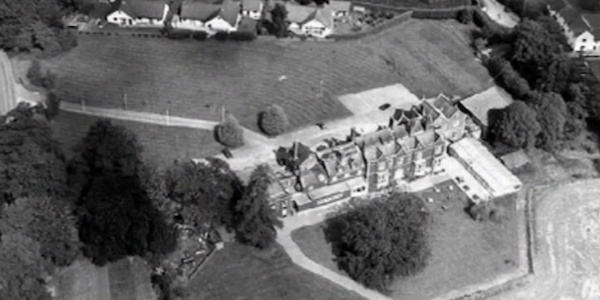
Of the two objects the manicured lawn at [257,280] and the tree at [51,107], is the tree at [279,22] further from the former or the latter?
the manicured lawn at [257,280]

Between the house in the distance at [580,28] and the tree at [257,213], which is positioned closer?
the tree at [257,213]

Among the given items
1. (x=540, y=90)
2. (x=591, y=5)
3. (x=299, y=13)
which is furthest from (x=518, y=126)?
(x=591, y=5)

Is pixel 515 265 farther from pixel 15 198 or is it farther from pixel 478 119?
pixel 15 198

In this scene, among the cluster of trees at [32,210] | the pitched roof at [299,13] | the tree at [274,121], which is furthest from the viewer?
the pitched roof at [299,13]

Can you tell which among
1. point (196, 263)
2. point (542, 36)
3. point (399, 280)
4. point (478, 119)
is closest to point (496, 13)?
point (542, 36)

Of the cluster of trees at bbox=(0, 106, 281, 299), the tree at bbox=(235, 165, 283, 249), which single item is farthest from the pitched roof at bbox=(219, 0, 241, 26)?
the tree at bbox=(235, 165, 283, 249)

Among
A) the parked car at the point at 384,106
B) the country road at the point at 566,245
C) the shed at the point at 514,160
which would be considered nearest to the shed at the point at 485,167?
the shed at the point at 514,160
